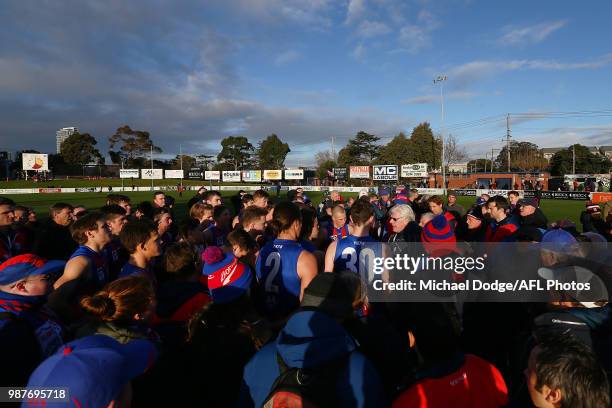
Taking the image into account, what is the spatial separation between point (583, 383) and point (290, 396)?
4.29ft

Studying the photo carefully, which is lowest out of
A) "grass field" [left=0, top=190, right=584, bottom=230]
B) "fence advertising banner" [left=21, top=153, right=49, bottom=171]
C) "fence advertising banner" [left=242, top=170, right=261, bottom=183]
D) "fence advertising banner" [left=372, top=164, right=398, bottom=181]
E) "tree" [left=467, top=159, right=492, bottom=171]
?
"grass field" [left=0, top=190, right=584, bottom=230]

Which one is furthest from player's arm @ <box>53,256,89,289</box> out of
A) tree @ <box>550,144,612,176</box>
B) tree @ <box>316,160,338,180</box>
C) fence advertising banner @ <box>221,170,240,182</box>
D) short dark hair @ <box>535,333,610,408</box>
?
tree @ <box>550,144,612,176</box>

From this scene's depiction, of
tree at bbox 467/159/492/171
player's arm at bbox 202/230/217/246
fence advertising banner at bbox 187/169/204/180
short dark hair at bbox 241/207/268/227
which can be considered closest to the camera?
short dark hair at bbox 241/207/268/227

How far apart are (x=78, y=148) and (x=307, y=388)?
3451 inches

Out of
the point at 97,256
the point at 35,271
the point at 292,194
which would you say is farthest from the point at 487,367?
the point at 292,194

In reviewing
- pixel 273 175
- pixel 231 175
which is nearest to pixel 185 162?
pixel 231 175

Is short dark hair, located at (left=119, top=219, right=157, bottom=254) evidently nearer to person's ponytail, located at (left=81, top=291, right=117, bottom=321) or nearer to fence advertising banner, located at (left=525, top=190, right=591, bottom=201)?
person's ponytail, located at (left=81, top=291, right=117, bottom=321)

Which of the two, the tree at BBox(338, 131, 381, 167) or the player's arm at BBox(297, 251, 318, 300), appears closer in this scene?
the player's arm at BBox(297, 251, 318, 300)

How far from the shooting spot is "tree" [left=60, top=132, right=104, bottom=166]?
71812 millimetres

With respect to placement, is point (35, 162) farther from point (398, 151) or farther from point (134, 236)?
point (134, 236)

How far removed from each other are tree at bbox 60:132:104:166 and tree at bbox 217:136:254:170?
31164mm

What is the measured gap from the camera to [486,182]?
51.8 metres

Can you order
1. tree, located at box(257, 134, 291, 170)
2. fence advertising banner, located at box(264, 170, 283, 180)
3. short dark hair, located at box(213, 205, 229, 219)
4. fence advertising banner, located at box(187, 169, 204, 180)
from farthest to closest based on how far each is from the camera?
tree, located at box(257, 134, 291, 170) → fence advertising banner, located at box(187, 169, 204, 180) → fence advertising banner, located at box(264, 170, 283, 180) → short dark hair, located at box(213, 205, 229, 219)

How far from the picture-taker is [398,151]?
67125 millimetres
